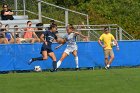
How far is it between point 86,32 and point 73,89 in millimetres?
13374

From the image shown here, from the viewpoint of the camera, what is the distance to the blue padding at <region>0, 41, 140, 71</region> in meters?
24.1

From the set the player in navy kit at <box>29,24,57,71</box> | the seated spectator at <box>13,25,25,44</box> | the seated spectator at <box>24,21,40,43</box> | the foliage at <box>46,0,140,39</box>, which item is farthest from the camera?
the foliage at <box>46,0,140,39</box>

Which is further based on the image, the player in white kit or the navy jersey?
the player in white kit

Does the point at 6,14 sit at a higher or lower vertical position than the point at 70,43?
higher

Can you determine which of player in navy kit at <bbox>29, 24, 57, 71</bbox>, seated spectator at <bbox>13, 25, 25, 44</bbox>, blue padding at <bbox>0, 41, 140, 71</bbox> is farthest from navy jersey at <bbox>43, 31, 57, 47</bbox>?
seated spectator at <bbox>13, 25, 25, 44</bbox>

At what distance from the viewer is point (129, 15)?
44.1 metres

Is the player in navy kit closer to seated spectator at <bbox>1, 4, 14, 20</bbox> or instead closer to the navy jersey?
the navy jersey

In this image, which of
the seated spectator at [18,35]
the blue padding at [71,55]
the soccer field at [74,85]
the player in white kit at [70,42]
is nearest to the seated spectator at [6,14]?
the seated spectator at [18,35]

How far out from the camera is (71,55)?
25.5 metres

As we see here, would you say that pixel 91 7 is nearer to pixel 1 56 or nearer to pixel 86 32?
pixel 86 32

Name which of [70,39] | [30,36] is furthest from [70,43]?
[30,36]

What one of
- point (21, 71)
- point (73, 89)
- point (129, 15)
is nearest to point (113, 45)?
point (21, 71)

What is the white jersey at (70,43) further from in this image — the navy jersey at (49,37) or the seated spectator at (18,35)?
the seated spectator at (18,35)

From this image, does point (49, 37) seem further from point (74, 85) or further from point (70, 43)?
point (74, 85)
